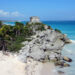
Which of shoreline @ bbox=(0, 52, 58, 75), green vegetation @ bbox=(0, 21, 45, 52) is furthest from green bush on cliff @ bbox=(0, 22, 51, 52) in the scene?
shoreline @ bbox=(0, 52, 58, 75)

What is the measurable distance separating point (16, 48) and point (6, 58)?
14.3ft

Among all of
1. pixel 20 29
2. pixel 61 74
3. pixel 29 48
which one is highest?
pixel 20 29

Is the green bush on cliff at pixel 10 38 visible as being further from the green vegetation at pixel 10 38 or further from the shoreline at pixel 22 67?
the shoreline at pixel 22 67

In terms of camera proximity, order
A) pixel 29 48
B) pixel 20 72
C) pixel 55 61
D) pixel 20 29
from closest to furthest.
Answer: pixel 20 72 → pixel 55 61 → pixel 29 48 → pixel 20 29

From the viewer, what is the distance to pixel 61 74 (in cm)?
1950

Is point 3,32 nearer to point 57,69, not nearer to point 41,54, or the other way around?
point 41,54

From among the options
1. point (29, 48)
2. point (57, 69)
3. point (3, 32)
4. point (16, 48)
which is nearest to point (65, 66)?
point (57, 69)

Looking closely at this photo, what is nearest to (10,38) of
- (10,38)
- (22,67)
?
(10,38)

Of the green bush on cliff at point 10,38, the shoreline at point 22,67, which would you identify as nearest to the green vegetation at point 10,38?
the green bush on cliff at point 10,38

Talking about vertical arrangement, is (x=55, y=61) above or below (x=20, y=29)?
below

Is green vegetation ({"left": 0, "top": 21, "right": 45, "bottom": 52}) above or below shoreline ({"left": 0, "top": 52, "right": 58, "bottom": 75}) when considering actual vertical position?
above

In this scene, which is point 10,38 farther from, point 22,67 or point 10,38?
point 22,67

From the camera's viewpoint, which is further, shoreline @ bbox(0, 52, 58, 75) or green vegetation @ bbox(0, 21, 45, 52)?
green vegetation @ bbox(0, 21, 45, 52)

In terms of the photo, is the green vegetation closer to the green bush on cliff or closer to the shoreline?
the green bush on cliff
